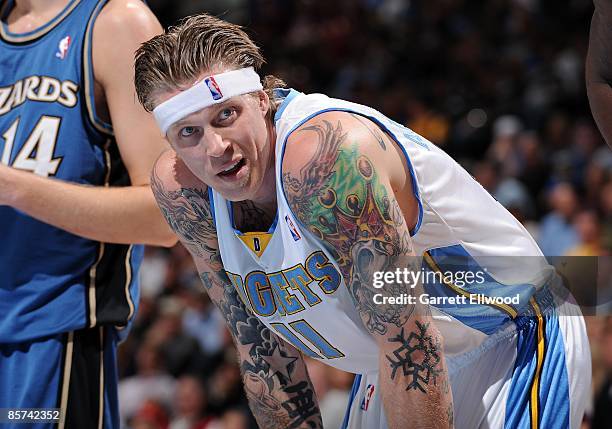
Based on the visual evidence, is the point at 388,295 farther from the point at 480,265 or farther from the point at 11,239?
the point at 11,239

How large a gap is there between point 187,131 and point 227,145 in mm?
135

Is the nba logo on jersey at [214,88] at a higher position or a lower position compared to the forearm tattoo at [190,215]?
higher

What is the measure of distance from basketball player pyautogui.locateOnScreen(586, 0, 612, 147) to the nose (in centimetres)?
104

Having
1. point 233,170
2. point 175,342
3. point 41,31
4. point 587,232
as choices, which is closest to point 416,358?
point 233,170

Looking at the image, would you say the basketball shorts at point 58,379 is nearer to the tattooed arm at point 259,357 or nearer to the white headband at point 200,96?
the tattooed arm at point 259,357

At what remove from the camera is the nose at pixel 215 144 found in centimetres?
245

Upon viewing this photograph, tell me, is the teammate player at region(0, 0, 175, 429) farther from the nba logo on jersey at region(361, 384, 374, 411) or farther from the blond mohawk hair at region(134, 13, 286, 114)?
the nba logo on jersey at region(361, 384, 374, 411)

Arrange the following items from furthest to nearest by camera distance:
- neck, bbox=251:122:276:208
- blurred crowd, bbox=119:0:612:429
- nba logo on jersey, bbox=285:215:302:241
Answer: blurred crowd, bbox=119:0:612:429
neck, bbox=251:122:276:208
nba logo on jersey, bbox=285:215:302:241

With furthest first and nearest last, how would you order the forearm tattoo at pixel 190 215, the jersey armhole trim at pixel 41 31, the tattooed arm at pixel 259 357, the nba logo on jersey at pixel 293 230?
the jersey armhole trim at pixel 41 31 → the tattooed arm at pixel 259 357 → the forearm tattoo at pixel 190 215 → the nba logo on jersey at pixel 293 230

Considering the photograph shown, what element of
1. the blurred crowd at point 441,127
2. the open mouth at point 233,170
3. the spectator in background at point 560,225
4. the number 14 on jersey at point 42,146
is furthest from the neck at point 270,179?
the spectator in background at point 560,225

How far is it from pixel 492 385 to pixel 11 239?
1.63 metres

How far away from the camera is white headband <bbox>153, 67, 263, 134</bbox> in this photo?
2465mm

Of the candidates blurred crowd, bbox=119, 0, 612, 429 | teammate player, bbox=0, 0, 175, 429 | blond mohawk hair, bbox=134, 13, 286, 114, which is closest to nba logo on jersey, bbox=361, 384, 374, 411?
teammate player, bbox=0, 0, 175, 429

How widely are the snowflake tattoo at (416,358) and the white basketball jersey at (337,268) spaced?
21 cm
